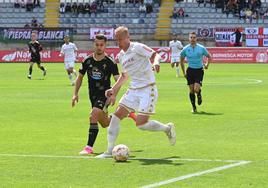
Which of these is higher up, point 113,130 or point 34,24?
point 113,130

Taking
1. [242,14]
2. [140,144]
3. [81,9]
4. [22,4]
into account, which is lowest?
[140,144]

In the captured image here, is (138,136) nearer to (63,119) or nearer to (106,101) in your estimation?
(106,101)

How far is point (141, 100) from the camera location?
12.3 meters

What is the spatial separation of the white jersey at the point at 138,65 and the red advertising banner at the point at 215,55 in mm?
43167

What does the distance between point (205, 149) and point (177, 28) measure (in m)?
54.1

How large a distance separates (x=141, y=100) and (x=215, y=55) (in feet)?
151

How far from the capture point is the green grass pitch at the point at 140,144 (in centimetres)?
1003

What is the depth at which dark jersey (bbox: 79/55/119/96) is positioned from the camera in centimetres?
1301

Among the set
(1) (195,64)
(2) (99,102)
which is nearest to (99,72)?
(2) (99,102)

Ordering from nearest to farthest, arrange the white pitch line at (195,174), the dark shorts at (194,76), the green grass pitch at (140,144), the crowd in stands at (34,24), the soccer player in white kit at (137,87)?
the white pitch line at (195,174) < the green grass pitch at (140,144) < the soccer player in white kit at (137,87) < the dark shorts at (194,76) < the crowd in stands at (34,24)

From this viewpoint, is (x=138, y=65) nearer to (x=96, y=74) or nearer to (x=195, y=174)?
(x=96, y=74)

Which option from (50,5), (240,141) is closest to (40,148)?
(240,141)

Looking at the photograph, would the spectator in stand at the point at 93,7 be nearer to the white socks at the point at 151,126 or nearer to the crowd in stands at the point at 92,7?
the crowd in stands at the point at 92,7

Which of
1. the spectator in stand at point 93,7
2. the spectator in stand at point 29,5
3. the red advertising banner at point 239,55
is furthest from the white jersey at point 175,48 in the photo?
the spectator in stand at point 29,5
